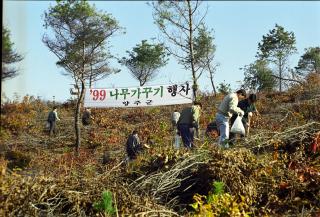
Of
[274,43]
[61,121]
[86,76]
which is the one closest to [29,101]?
[61,121]

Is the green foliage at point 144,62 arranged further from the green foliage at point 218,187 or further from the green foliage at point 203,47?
the green foliage at point 218,187

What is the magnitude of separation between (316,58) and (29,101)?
15.3m

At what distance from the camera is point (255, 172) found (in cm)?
678

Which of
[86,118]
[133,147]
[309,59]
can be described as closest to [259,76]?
[309,59]

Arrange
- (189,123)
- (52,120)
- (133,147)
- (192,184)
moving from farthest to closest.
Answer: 1. (52,120)
2. (133,147)
3. (189,123)
4. (192,184)

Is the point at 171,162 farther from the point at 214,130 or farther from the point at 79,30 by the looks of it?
the point at 79,30

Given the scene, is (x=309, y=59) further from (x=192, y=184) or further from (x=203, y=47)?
(x=192, y=184)

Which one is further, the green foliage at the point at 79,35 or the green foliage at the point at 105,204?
the green foliage at the point at 79,35

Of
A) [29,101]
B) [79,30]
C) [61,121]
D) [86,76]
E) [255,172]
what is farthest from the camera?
[29,101]

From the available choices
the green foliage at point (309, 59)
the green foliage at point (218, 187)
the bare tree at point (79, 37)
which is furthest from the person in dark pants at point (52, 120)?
the green foliage at point (218, 187)

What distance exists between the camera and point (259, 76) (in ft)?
85.7

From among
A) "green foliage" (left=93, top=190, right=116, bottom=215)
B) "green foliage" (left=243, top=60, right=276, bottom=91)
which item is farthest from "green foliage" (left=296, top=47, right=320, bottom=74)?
"green foliage" (left=93, top=190, right=116, bottom=215)

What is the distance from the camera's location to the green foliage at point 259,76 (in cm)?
2562

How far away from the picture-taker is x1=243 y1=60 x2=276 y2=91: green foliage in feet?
84.1
